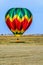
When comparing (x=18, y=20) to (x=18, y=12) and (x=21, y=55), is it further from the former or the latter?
(x=21, y=55)

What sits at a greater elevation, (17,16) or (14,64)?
(14,64)

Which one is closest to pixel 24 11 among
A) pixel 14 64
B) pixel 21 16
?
pixel 21 16

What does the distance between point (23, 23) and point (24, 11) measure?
5.91ft

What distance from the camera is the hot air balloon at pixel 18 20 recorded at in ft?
167

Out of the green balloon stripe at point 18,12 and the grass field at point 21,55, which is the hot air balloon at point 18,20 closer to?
the green balloon stripe at point 18,12

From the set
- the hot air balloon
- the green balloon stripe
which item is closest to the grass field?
the hot air balloon

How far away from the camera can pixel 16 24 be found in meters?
51.0

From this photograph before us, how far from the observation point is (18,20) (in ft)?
169

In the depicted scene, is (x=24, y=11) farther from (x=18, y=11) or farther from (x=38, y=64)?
(x=38, y=64)

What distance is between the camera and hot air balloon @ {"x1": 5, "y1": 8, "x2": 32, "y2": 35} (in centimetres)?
5094

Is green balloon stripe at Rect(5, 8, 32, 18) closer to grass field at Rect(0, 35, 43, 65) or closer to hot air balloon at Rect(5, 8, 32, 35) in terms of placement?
hot air balloon at Rect(5, 8, 32, 35)

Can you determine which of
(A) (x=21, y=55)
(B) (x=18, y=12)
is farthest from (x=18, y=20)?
(A) (x=21, y=55)

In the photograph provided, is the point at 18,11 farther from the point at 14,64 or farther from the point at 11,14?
the point at 14,64

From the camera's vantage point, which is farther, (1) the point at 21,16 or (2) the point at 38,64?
(1) the point at 21,16
